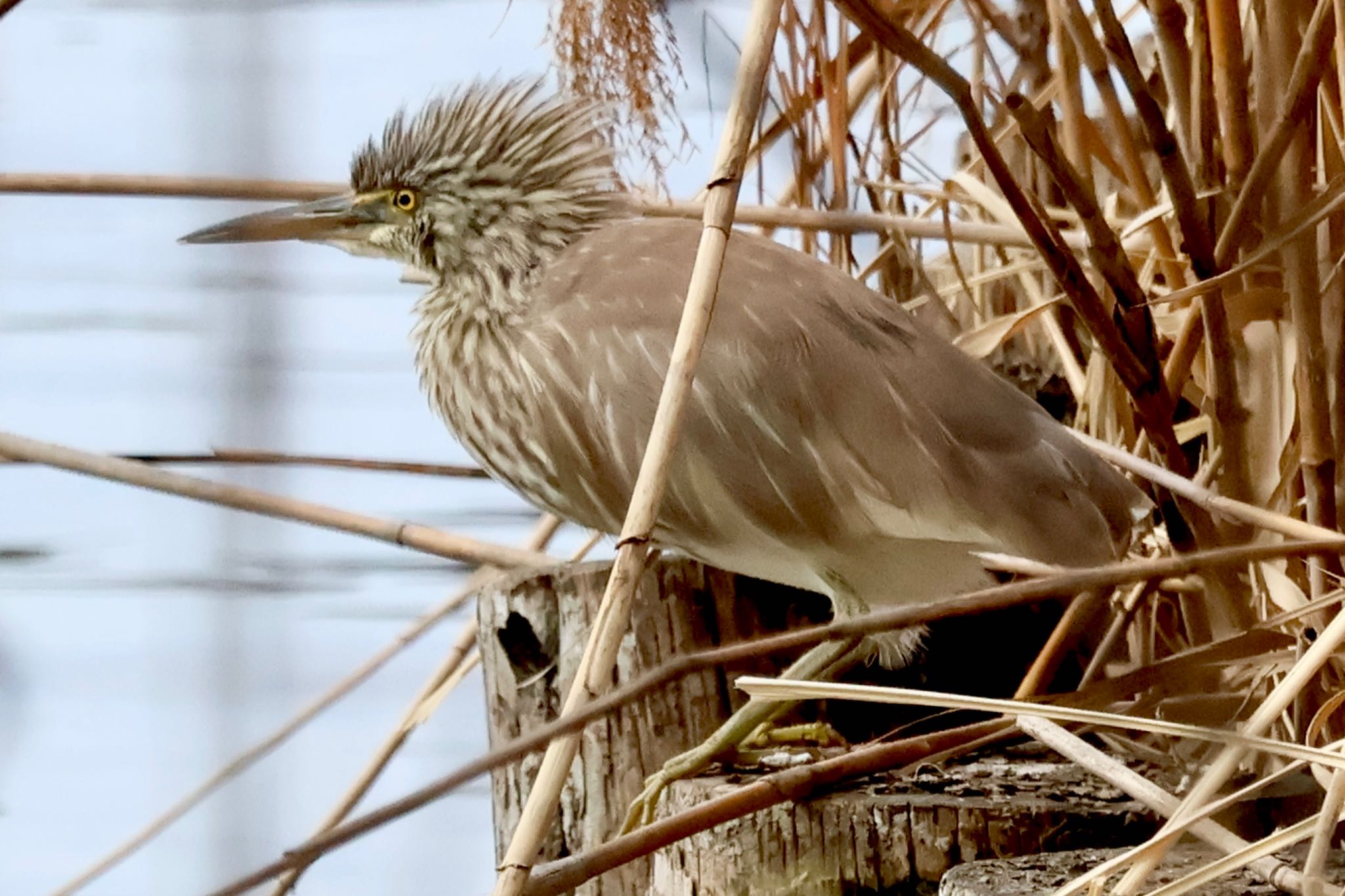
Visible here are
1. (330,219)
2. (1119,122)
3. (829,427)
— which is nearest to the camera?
(1119,122)

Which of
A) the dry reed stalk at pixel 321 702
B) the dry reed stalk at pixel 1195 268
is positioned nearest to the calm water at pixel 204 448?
the dry reed stalk at pixel 321 702

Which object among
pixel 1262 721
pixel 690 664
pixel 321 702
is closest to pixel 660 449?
pixel 690 664

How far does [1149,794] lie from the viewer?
0.71 meters

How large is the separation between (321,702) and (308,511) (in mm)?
164

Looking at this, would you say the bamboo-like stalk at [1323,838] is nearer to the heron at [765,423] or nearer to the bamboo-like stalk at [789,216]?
the heron at [765,423]

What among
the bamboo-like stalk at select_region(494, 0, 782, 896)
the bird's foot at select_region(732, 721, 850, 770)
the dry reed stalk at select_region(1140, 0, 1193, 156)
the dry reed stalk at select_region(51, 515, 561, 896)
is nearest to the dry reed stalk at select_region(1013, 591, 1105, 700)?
the bird's foot at select_region(732, 721, 850, 770)

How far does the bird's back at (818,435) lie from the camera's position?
3.41 ft

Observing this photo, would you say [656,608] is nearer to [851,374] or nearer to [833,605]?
[833,605]

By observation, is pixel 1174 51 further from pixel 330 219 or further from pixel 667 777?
pixel 330 219

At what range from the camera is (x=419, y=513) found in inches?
53.1

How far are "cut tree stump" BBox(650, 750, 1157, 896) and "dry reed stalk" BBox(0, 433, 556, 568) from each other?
14.5 inches

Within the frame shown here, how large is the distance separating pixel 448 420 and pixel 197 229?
0.27 meters

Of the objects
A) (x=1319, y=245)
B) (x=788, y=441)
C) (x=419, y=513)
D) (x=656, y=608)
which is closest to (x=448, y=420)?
(x=419, y=513)

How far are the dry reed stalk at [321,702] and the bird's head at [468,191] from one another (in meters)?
0.29
